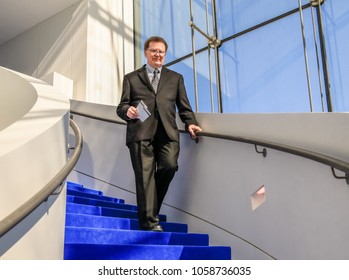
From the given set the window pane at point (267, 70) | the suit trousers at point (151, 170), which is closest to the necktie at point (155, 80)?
the suit trousers at point (151, 170)

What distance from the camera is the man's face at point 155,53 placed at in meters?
3.07

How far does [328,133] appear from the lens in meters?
2.26

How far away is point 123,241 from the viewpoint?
2.75m

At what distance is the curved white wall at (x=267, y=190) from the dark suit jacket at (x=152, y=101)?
319mm

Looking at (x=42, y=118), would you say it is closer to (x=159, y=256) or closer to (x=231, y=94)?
(x=159, y=256)

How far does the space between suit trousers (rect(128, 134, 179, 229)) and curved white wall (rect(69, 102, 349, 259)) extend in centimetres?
39

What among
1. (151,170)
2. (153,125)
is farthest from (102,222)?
(153,125)

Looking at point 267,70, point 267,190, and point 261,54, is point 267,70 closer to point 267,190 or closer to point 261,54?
point 261,54

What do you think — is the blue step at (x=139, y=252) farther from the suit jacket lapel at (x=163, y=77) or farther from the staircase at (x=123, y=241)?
the suit jacket lapel at (x=163, y=77)

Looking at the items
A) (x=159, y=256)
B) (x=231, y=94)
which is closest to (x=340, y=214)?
(x=159, y=256)

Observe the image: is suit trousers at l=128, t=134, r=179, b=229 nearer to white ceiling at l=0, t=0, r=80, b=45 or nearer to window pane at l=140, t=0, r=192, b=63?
window pane at l=140, t=0, r=192, b=63

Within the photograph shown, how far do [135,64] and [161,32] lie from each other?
83 centimetres

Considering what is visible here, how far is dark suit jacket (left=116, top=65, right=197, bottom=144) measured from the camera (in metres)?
3.02

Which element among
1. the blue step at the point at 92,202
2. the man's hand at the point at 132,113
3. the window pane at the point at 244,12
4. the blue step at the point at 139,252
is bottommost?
the blue step at the point at 139,252
